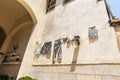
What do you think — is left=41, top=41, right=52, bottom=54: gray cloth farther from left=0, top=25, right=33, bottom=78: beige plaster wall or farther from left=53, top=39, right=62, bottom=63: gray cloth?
left=0, top=25, right=33, bottom=78: beige plaster wall

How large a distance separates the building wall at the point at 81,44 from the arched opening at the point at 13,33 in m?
0.83

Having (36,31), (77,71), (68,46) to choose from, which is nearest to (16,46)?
(36,31)

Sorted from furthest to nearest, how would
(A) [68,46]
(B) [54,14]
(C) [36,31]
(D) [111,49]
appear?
(C) [36,31], (B) [54,14], (A) [68,46], (D) [111,49]

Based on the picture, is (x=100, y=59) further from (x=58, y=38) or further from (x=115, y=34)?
(x=58, y=38)

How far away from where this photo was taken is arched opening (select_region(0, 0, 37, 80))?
5.84m

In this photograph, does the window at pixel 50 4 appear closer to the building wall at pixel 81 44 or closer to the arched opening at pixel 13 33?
the building wall at pixel 81 44

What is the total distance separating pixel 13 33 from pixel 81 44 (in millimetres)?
4144

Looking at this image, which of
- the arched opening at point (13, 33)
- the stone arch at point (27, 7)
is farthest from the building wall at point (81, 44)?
the arched opening at point (13, 33)

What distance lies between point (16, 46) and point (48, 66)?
8.38ft

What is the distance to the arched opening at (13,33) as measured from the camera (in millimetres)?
5842

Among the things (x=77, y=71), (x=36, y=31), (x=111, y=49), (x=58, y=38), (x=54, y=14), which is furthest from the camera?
(x=36, y=31)

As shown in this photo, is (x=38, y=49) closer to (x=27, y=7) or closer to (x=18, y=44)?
(x=27, y=7)

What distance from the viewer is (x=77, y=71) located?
3.29 meters

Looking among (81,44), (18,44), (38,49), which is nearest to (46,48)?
(38,49)
